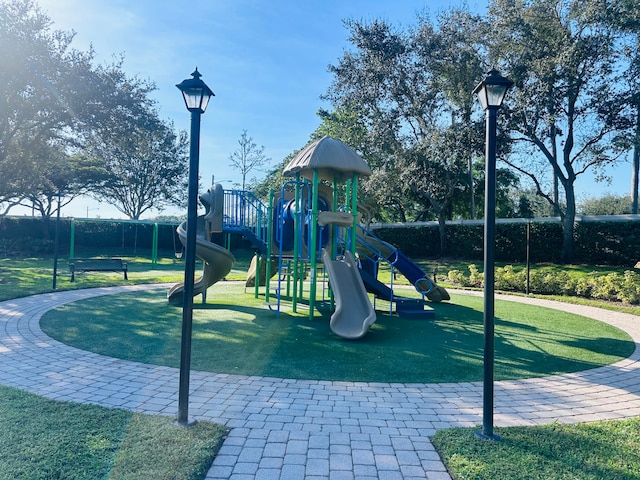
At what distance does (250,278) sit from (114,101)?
12.1m

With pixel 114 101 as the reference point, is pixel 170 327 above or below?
below

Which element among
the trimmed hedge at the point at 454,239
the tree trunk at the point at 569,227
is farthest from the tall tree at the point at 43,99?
the tree trunk at the point at 569,227

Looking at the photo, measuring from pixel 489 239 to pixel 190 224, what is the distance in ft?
8.15

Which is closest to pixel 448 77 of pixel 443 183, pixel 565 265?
pixel 443 183

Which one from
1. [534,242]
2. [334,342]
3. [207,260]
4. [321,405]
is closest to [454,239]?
[534,242]

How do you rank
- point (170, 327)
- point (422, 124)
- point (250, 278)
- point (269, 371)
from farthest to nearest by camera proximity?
1. point (422, 124)
2. point (250, 278)
3. point (170, 327)
4. point (269, 371)

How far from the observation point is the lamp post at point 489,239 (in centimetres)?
344

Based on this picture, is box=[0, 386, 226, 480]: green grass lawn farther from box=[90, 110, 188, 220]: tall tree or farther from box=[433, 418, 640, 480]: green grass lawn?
box=[90, 110, 188, 220]: tall tree

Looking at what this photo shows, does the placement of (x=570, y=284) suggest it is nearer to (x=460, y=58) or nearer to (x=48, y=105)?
(x=460, y=58)

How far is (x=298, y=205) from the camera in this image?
8.98m

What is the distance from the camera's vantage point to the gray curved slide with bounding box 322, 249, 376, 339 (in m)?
7.02

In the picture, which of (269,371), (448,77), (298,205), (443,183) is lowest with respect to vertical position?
(269,371)

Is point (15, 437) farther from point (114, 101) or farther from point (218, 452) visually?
point (114, 101)

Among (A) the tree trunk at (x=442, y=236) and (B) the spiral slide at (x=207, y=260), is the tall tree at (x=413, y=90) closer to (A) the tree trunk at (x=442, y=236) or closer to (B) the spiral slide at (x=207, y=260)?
(A) the tree trunk at (x=442, y=236)
